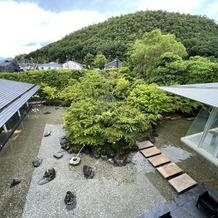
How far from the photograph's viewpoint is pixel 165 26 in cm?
4288

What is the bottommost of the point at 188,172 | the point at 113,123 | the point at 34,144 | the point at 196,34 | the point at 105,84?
the point at 34,144

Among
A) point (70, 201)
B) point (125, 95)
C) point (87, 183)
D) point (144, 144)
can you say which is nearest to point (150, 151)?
point (144, 144)

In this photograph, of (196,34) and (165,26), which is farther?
(165,26)

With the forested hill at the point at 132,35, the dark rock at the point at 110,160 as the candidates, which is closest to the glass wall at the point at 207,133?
the dark rock at the point at 110,160

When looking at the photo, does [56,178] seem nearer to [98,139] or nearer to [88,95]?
[98,139]

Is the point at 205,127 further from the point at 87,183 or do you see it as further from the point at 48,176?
the point at 48,176

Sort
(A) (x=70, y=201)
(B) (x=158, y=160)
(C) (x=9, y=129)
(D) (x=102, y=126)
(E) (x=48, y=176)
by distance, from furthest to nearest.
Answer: (C) (x=9, y=129) → (D) (x=102, y=126) → (B) (x=158, y=160) → (E) (x=48, y=176) → (A) (x=70, y=201)

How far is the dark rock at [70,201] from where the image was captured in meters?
4.95

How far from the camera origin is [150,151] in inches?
304

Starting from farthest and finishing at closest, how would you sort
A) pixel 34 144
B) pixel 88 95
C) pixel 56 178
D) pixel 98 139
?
pixel 88 95 → pixel 34 144 → pixel 98 139 → pixel 56 178

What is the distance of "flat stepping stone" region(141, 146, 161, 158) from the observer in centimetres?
746

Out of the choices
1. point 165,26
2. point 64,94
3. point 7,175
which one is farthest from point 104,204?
point 165,26

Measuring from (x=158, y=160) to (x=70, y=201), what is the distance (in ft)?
13.9

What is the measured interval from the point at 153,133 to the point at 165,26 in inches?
1734
